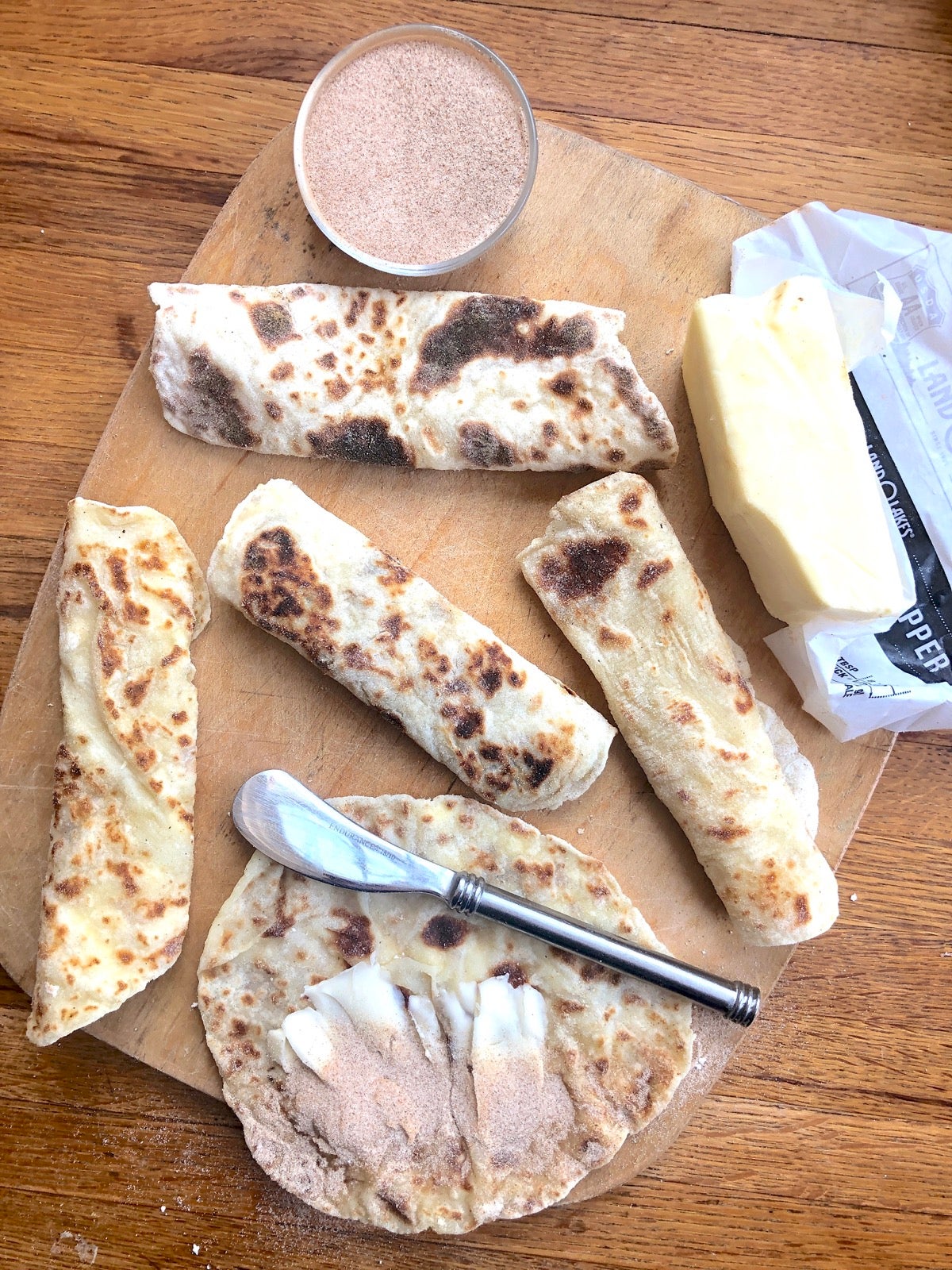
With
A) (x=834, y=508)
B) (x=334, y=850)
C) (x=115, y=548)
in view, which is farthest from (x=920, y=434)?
(x=115, y=548)

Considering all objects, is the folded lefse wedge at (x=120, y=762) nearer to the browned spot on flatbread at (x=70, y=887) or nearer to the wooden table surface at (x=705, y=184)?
the browned spot on flatbread at (x=70, y=887)

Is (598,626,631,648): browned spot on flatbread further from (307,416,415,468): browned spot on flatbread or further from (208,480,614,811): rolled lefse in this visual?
(307,416,415,468): browned spot on flatbread

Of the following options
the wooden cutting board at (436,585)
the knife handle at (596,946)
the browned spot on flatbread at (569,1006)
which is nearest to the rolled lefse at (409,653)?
the wooden cutting board at (436,585)

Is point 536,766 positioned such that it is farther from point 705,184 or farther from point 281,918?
point 705,184

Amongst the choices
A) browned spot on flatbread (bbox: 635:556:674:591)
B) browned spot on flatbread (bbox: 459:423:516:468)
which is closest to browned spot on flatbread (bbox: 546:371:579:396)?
browned spot on flatbread (bbox: 459:423:516:468)

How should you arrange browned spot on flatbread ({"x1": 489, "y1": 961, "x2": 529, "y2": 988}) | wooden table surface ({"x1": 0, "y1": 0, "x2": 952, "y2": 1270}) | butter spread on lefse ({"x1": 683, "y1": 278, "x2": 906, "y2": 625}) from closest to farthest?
butter spread on lefse ({"x1": 683, "y1": 278, "x2": 906, "y2": 625})
browned spot on flatbread ({"x1": 489, "y1": 961, "x2": 529, "y2": 988})
wooden table surface ({"x1": 0, "y1": 0, "x2": 952, "y2": 1270})

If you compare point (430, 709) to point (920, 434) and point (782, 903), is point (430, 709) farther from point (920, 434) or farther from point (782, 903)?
point (920, 434)
